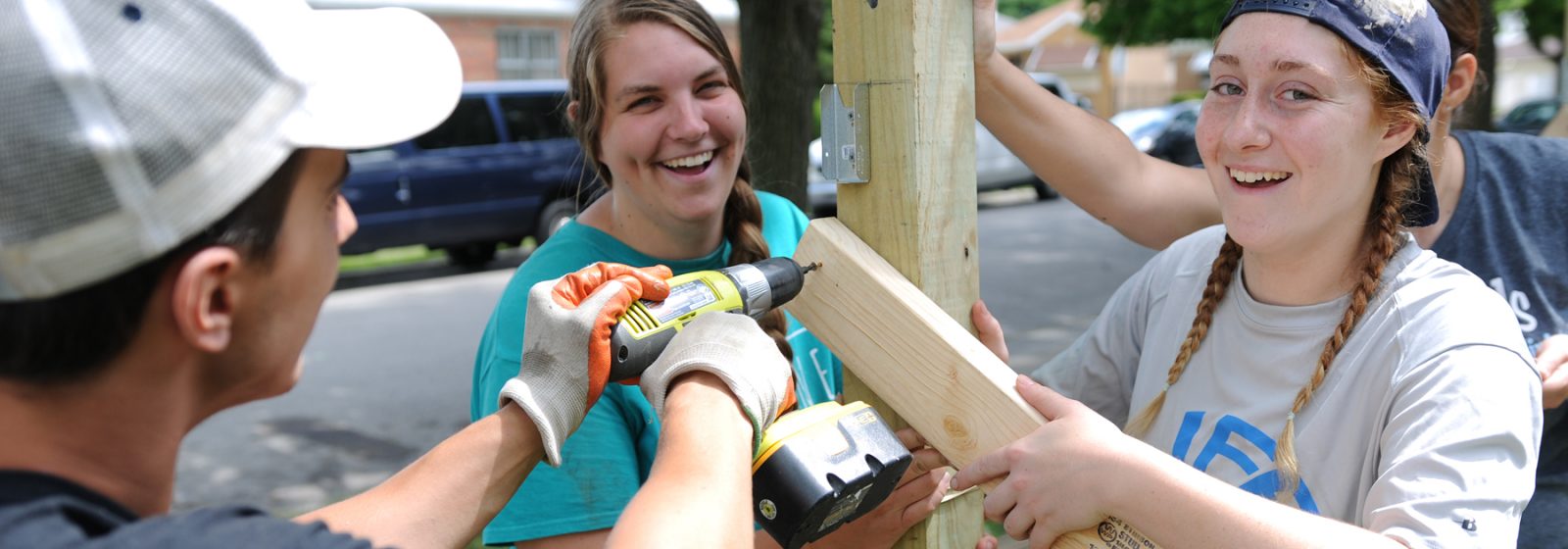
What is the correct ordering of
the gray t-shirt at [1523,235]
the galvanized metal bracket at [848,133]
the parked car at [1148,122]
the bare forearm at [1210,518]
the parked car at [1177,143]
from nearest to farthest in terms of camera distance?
the bare forearm at [1210,518] → the galvanized metal bracket at [848,133] → the gray t-shirt at [1523,235] → the parked car at [1177,143] → the parked car at [1148,122]

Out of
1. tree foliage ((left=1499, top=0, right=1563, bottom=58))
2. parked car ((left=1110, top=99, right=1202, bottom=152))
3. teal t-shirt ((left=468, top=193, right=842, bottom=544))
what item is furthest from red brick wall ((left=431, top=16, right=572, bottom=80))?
teal t-shirt ((left=468, top=193, right=842, bottom=544))

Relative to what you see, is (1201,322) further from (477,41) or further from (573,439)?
(477,41)

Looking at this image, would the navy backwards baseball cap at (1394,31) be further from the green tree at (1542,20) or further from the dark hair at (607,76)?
the green tree at (1542,20)

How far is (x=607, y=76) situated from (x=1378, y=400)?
4.90 feet

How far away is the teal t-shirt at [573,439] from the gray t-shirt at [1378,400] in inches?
31.0

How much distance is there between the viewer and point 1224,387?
5.89ft

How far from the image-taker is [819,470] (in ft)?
5.08

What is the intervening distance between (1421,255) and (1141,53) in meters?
53.3

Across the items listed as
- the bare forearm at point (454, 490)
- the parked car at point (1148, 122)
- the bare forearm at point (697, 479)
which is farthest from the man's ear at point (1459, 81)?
the parked car at point (1148, 122)

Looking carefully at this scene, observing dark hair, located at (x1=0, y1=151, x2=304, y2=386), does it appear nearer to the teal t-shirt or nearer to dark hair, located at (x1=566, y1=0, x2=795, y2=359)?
the teal t-shirt

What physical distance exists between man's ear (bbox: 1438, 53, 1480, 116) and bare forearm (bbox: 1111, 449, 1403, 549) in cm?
103

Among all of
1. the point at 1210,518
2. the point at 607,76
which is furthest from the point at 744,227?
the point at 1210,518

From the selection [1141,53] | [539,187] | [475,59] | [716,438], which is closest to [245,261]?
[716,438]

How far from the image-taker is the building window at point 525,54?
2700 centimetres
